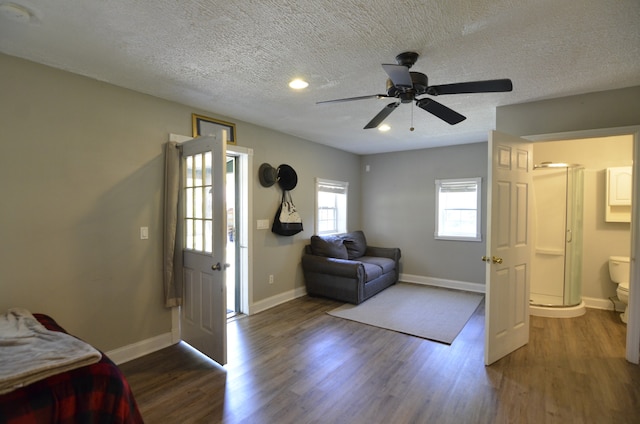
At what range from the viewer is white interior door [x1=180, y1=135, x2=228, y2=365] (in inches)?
105

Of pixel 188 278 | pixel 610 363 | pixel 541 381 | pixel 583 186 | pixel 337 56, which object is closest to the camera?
pixel 337 56

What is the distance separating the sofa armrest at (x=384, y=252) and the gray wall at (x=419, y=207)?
0.34 meters

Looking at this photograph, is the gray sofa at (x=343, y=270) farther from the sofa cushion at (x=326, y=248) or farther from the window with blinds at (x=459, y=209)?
the window with blinds at (x=459, y=209)

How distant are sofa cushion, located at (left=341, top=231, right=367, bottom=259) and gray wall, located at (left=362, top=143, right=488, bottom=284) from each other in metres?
0.61

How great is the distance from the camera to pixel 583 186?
13.4ft

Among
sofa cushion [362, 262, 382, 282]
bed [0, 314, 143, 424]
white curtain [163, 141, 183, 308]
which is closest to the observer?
bed [0, 314, 143, 424]

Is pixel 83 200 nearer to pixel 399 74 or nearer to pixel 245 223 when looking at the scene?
pixel 245 223

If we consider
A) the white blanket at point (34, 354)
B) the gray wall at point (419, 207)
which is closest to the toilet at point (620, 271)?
the gray wall at point (419, 207)

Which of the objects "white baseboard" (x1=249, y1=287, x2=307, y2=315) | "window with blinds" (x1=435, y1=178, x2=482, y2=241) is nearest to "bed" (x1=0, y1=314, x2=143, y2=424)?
"white baseboard" (x1=249, y1=287, x2=307, y2=315)

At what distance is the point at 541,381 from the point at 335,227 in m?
3.85

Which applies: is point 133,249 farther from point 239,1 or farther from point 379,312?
point 379,312

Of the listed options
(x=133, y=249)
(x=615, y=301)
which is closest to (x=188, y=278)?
(x=133, y=249)

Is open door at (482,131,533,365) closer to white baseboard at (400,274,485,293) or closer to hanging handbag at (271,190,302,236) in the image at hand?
white baseboard at (400,274,485,293)

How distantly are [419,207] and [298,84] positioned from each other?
3790mm
